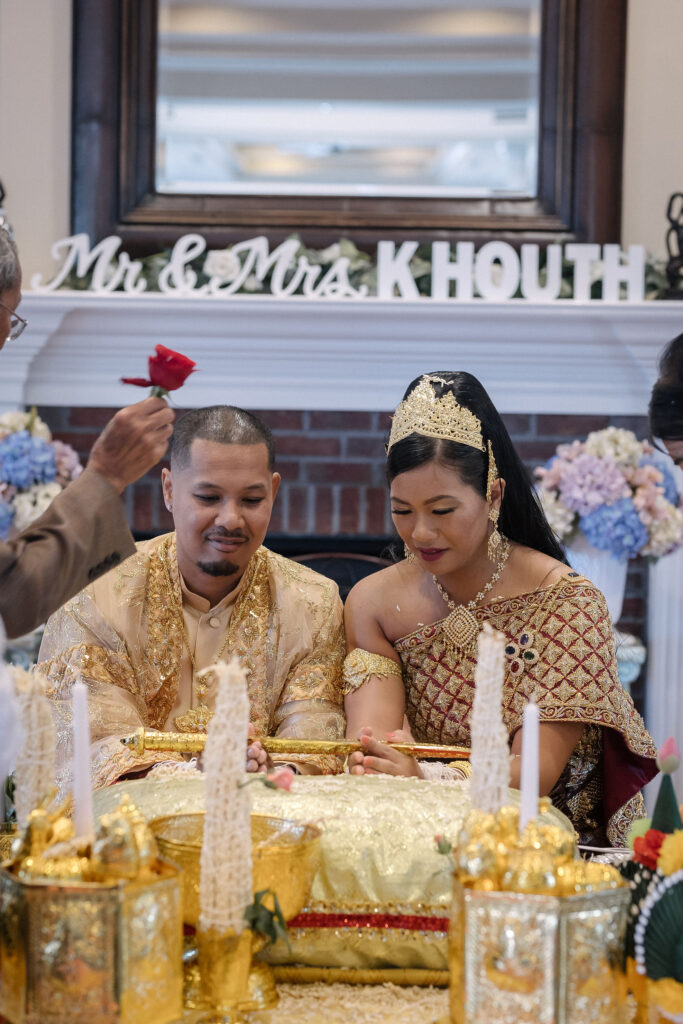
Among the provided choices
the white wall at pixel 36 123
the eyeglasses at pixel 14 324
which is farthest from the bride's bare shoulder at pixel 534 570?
the white wall at pixel 36 123

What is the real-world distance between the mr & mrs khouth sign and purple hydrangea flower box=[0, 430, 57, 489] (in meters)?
0.71

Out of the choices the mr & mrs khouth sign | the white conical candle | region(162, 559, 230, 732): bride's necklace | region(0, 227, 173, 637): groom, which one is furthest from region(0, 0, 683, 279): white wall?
the white conical candle

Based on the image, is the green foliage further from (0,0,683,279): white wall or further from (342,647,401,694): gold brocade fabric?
(0,0,683,279): white wall

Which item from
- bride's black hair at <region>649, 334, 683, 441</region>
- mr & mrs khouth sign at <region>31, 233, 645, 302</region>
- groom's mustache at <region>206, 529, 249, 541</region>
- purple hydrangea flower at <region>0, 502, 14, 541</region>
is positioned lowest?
groom's mustache at <region>206, 529, 249, 541</region>

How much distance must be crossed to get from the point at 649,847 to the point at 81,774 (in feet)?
2.03

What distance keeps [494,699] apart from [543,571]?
1.22m

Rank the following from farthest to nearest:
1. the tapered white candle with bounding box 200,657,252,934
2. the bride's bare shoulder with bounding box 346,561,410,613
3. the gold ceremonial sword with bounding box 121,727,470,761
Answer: the bride's bare shoulder with bounding box 346,561,410,613
the gold ceremonial sword with bounding box 121,727,470,761
the tapered white candle with bounding box 200,657,252,934

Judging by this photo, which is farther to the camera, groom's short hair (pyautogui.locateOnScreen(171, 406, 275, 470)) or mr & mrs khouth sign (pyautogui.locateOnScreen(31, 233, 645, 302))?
mr & mrs khouth sign (pyautogui.locateOnScreen(31, 233, 645, 302))

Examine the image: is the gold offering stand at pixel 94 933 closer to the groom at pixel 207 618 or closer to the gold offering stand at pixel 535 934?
the gold offering stand at pixel 535 934

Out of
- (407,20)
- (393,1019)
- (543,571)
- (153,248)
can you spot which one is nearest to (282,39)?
(407,20)

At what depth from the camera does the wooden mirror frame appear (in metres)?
4.79

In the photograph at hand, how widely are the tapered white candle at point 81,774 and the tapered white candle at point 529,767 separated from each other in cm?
45

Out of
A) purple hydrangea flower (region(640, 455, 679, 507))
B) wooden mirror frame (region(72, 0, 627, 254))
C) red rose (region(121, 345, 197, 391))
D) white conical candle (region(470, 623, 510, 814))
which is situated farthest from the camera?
wooden mirror frame (region(72, 0, 627, 254))

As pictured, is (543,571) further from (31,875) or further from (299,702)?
(31,875)
